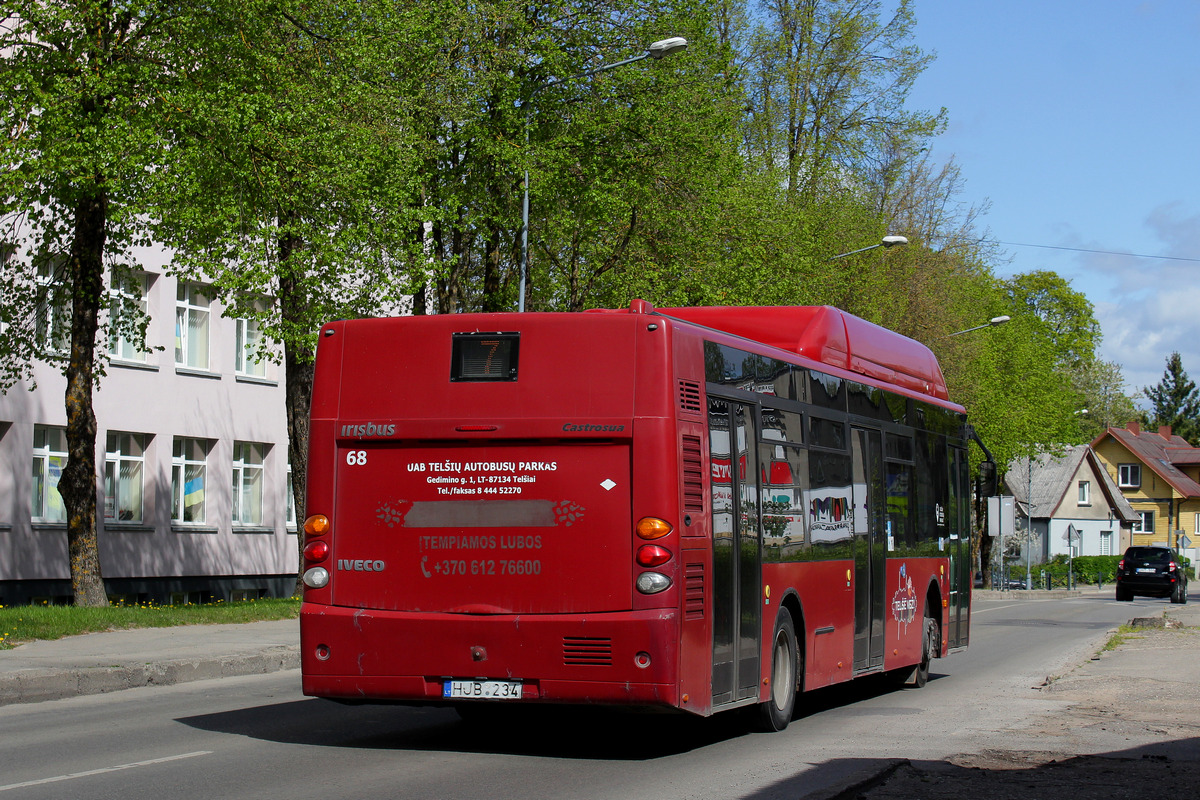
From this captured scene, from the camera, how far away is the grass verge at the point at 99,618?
1859cm

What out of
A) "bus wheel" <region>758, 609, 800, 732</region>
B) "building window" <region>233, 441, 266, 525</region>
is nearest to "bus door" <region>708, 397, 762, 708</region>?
"bus wheel" <region>758, 609, 800, 732</region>

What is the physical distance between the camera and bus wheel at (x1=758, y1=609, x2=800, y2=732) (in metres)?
11.2

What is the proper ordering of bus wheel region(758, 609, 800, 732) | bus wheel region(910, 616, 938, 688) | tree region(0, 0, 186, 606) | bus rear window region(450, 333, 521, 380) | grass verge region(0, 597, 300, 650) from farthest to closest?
tree region(0, 0, 186, 606), grass verge region(0, 597, 300, 650), bus wheel region(910, 616, 938, 688), bus wheel region(758, 609, 800, 732), bus rear window region(450, 333, 521, 380)

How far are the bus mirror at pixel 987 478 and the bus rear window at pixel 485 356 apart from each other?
31.5ft

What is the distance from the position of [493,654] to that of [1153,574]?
44.8 m

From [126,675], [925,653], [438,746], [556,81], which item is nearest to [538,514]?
[438,746]

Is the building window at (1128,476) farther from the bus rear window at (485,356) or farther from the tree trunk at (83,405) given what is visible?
the bus rear window at (485,356)

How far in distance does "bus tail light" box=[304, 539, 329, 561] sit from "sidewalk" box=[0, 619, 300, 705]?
489 cm

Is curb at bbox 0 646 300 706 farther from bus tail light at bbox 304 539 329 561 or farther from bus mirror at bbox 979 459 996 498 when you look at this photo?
bus mirror at bbox 979 459 996 498

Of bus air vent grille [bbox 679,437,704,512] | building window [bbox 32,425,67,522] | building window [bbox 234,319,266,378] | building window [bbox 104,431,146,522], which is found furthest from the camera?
building window [bbox 234,319,266,378]

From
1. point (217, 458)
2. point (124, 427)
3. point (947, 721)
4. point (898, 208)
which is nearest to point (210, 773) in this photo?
point (947, 721)

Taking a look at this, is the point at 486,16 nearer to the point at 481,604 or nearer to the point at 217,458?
the point at 217,458

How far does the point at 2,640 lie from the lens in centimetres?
1741

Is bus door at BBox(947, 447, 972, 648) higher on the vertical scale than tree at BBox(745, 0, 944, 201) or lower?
lower
